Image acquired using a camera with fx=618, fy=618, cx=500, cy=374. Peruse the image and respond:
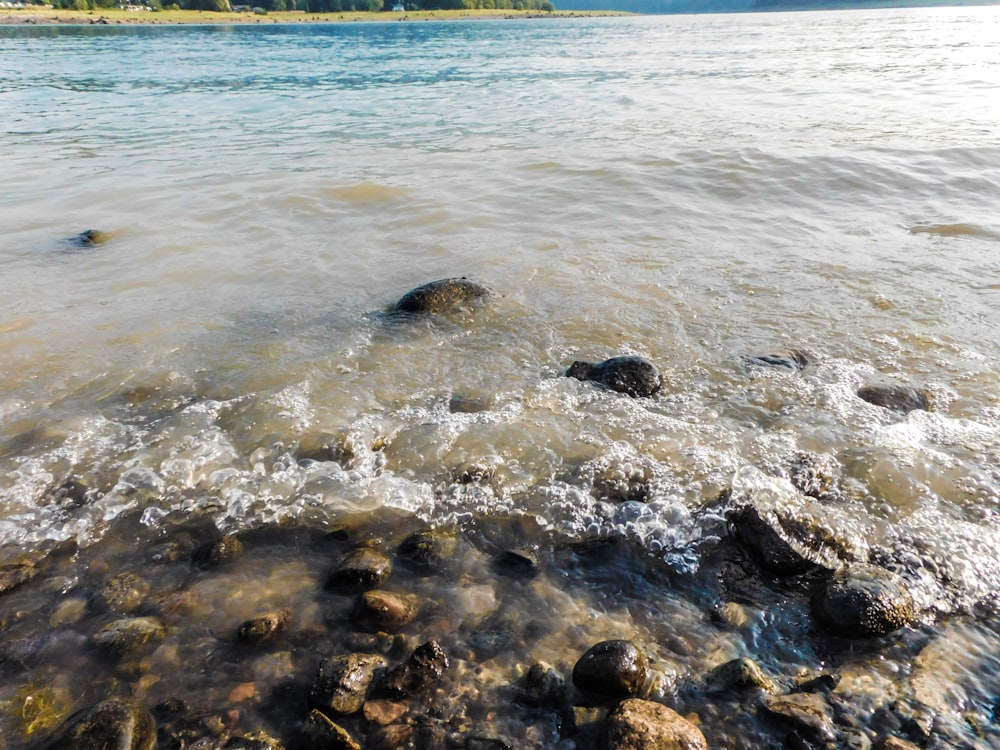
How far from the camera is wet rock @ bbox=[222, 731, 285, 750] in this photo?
3.14m

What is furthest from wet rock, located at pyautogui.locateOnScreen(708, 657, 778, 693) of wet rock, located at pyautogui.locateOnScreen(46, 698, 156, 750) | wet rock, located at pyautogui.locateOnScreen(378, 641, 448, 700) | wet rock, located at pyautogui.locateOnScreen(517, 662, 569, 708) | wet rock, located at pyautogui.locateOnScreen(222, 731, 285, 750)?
wet rock, located at pyautogui.locateOnScreen(46, 698, 156, 750)

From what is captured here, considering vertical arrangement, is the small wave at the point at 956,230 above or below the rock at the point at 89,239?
above

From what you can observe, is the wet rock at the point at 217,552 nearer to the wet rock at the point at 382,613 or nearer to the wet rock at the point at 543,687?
the wet rock at the point at 382,613

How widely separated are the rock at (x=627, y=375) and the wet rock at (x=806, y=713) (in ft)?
11.1

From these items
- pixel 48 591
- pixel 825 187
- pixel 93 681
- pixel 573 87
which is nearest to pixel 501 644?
pixel 93 681

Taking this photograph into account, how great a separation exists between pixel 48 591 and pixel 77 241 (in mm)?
9282

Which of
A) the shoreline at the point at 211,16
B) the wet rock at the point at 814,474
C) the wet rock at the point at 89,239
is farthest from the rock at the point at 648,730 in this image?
the shoreline at the point at 211,16

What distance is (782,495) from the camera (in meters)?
4.93

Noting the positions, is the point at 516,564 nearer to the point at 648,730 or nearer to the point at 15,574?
the point at 648,730

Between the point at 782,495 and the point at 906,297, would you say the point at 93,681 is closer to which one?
the point at 782,495

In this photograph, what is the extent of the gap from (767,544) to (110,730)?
4.12 metres

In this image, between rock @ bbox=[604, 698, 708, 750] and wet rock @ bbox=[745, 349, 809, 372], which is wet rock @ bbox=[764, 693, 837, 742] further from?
wet rock @ bbox=[745, 349, 809, 372]

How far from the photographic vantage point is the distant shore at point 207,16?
360ft

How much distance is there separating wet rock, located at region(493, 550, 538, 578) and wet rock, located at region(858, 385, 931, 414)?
4.02 metres
